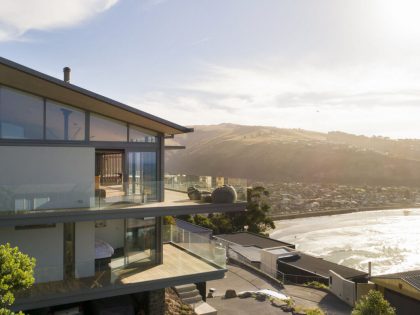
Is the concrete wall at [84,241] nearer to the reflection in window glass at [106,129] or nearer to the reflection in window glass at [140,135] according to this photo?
the reflection in window glass at [106,129]

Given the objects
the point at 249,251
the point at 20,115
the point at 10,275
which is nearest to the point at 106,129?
the point at 20,115

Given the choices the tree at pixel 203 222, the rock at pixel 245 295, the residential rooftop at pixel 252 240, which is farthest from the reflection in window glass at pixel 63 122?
the tree at pixel 203 222

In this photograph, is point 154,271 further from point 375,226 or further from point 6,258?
point 375,226

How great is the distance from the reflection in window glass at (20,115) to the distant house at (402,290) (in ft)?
65.3

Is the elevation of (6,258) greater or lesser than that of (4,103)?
lesser

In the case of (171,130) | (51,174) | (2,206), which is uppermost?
(171,130)

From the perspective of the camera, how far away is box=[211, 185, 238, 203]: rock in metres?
15.5

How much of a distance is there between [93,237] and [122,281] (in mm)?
1974

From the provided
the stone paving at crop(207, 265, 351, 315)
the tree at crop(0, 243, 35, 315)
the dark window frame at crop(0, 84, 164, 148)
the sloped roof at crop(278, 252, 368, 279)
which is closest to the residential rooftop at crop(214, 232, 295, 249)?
the sloped roof at crop(278, 252, 368, 279)

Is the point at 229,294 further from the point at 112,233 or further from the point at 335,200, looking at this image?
the point at 335,200

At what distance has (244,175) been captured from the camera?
567 feet

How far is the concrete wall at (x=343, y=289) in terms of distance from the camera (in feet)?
81.9

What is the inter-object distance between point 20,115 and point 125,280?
7.06 m

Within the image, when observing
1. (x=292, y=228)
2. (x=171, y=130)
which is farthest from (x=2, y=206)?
(x=292, y=228)
